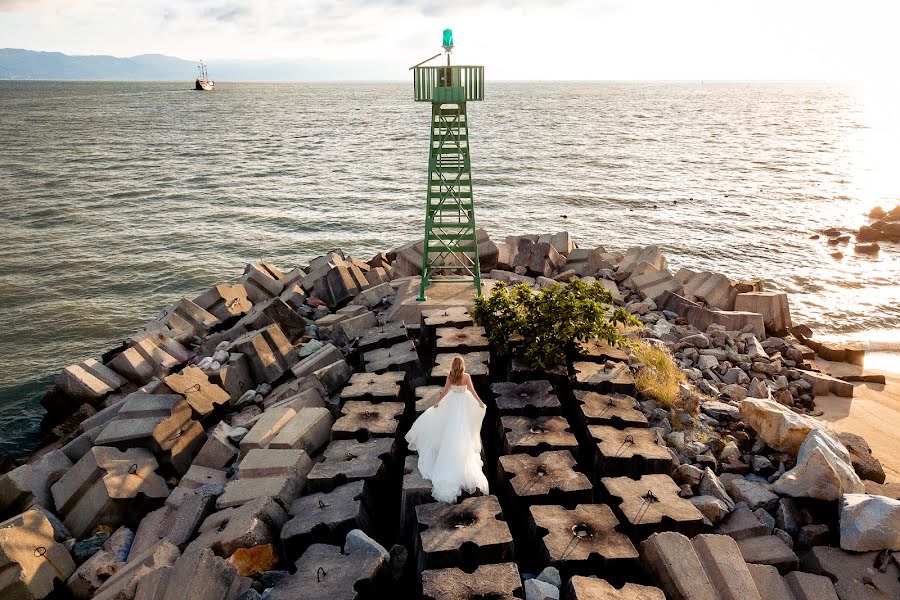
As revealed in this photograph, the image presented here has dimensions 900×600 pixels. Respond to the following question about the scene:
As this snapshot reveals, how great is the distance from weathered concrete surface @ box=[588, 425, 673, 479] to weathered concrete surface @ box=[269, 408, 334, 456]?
13.3 ft

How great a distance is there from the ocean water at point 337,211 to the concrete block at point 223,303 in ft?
12.0

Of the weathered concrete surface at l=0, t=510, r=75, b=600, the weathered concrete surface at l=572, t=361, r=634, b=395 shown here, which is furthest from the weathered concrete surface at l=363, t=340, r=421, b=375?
the weathered concrete surface at l=0, t=510, r=75, b=600

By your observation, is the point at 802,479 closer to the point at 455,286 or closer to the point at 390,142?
the point at 455,286

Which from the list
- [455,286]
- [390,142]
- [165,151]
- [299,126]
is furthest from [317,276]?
[299,126]

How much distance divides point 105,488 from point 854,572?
30.8 feet

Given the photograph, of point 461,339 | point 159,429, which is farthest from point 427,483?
point 159,429

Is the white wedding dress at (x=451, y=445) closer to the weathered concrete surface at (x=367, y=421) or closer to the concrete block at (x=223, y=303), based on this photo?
the weathered concrete surface at (x=367, y=421)

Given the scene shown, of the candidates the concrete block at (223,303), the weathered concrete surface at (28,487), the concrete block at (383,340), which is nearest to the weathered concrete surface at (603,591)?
the concrete block at (383,340)

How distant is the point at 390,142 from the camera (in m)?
63.9

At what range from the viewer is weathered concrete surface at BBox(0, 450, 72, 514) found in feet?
29.3

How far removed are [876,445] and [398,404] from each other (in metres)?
8.18

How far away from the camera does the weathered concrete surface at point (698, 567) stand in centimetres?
561

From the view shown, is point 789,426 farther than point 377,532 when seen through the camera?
Yes

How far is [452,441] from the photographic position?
692 centimetres
